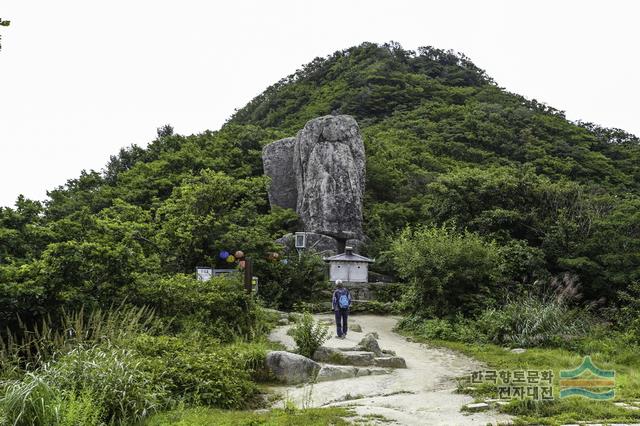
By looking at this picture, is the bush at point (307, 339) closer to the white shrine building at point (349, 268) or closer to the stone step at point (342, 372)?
the stone step at point (342, 372)

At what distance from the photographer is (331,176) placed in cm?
2353

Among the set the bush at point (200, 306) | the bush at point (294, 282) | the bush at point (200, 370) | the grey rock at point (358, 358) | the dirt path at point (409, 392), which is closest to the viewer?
the dirt path at point (409, 392)

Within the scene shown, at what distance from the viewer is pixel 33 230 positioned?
10.7 metres

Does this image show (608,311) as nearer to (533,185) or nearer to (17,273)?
(533,185)

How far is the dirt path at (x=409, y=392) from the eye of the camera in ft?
19.1

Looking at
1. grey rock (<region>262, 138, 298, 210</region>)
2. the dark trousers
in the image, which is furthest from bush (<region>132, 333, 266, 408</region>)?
grey rock (<region>262, 138, 298, 210</region>)

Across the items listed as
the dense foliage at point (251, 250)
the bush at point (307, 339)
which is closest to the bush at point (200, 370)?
the dense foliage at point (251, 250)

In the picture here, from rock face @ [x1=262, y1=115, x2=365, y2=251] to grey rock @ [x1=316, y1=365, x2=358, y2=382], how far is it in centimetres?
1338

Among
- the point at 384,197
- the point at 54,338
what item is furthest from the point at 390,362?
the point at 384,197

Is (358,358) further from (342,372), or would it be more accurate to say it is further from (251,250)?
(251,250)

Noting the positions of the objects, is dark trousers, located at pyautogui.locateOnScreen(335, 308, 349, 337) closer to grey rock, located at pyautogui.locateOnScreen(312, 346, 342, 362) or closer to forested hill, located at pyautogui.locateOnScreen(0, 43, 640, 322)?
grey rock, located at pyautogui.locateOnScreen(312, 346, 342, 362)

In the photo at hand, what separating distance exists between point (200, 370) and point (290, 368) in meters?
1.77

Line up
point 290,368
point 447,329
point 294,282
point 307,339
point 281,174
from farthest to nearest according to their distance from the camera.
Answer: point 281,174
point 294,282
point 447,329
point 307,339
point 290,368

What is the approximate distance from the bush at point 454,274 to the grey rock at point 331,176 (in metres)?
7.66
